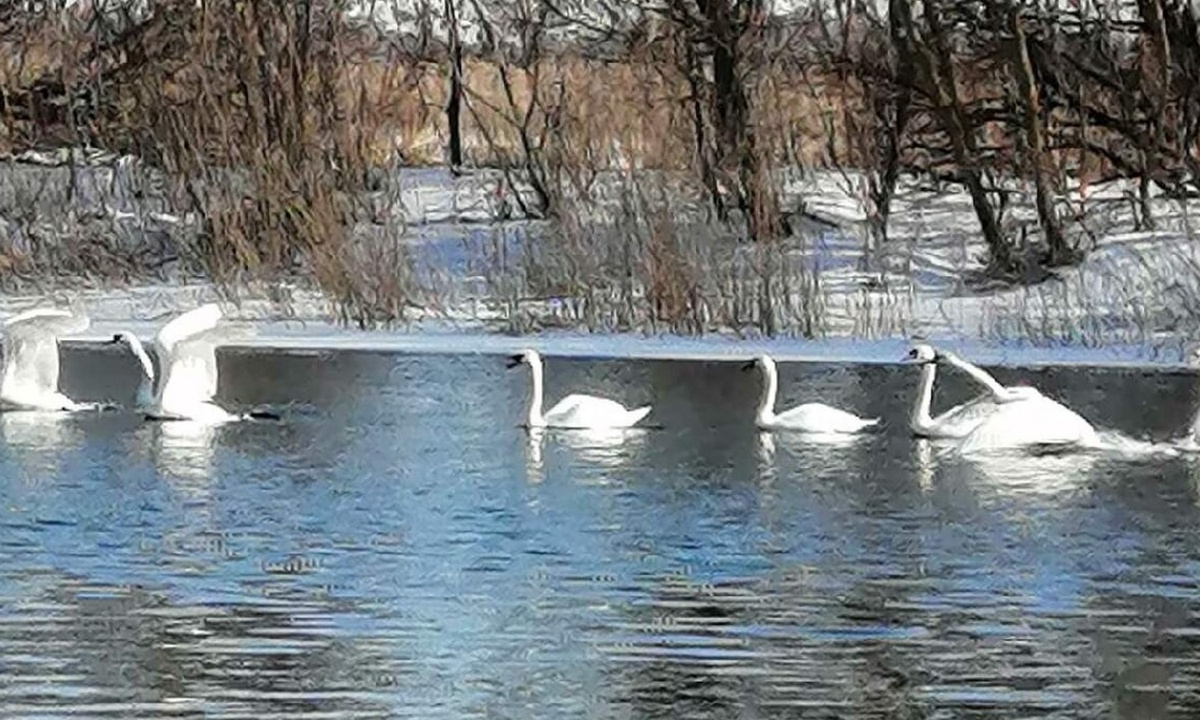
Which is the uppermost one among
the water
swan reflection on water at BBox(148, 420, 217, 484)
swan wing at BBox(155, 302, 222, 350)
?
swan wing at BBox(155, 302, 222, 350)

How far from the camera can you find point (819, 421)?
18.2 m

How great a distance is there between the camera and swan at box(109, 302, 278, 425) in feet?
62.8

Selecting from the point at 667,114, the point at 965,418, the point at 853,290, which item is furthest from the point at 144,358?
the point at 667,114

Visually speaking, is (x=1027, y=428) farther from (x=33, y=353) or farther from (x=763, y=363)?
(x=33, y=353)

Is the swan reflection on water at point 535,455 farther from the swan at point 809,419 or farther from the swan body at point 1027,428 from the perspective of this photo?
the swan body at point 1027,428

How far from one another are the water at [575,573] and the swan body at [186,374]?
311 mm

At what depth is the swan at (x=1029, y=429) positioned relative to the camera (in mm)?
17156

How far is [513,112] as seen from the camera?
1286 inches

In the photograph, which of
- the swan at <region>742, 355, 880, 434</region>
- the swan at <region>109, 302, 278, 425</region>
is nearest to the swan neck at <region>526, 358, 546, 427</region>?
the swan at <region>742, 355, 880, 434</region>

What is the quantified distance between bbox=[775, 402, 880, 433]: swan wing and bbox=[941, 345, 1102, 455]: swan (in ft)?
3.25

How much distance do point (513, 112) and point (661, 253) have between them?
8444mm

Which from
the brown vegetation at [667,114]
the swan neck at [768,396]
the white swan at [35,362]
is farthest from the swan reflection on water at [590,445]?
the brown vegetation at [667,114]

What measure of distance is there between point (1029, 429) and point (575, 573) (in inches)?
228

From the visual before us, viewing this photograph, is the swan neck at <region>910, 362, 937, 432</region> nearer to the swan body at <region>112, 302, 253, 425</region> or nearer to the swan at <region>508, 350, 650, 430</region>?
the swan at <region>508, 350, 650, 430</region>
